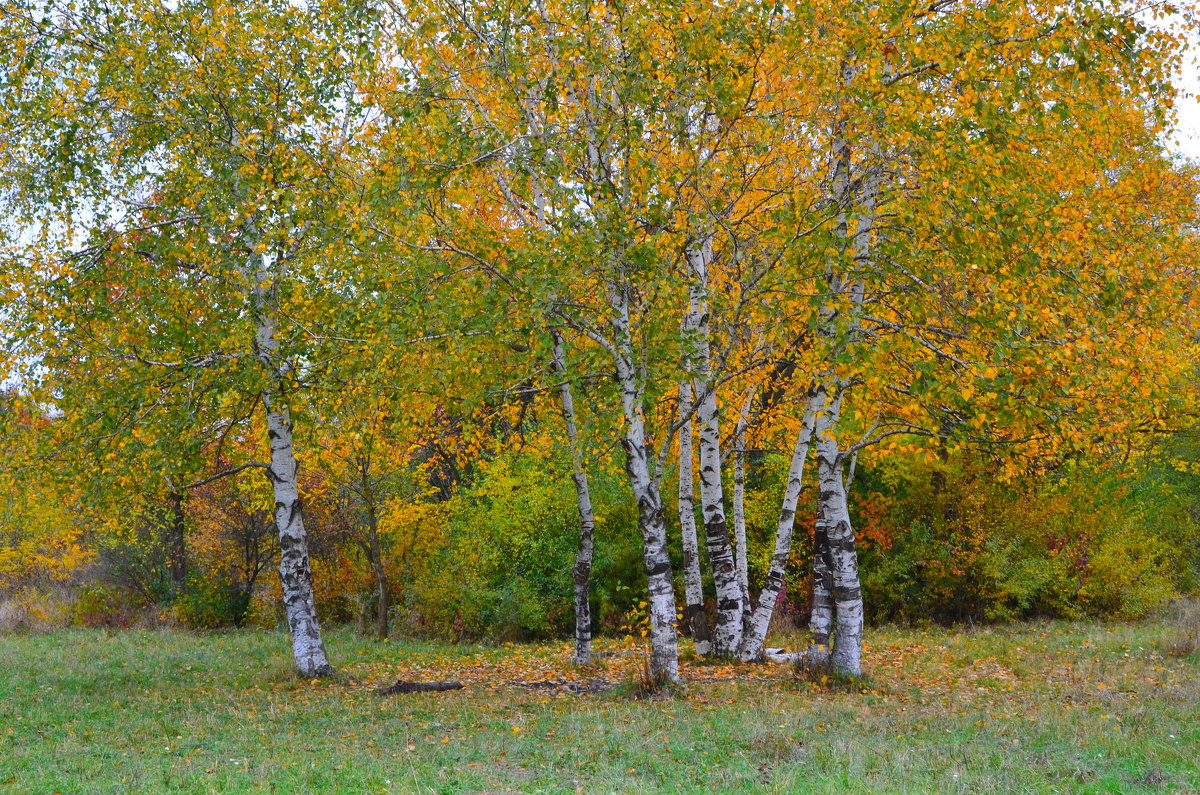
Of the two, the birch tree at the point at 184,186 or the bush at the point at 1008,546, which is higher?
the birch tree at the point at 184,186

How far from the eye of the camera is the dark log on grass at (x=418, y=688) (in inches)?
468

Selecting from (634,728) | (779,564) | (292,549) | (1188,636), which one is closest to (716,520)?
(779,564)

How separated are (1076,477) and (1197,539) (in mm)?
4972

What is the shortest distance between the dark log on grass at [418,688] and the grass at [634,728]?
16.6 inches

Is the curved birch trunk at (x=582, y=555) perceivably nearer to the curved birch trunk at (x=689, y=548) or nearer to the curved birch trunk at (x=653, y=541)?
the curved birch trunk at (x=689, y=548)

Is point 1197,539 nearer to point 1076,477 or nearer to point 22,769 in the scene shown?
point 1076,477

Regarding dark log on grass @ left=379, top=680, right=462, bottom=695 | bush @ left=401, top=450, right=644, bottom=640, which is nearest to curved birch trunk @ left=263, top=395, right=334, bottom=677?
dark log on grass @ left=379, top=680, right=462, bottom=695

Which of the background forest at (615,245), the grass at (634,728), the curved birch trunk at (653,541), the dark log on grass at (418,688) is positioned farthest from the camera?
the dark log on grass at (418,688)

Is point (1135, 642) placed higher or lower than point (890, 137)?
lower

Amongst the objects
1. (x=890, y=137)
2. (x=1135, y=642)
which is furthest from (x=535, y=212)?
(x=1135, y=642)

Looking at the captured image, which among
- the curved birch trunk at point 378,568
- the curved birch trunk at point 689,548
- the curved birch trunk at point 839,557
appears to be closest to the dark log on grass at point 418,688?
the curved birch trunk at point 689,548

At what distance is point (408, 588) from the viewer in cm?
2173

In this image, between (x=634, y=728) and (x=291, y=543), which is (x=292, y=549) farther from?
(x=634, y=728)

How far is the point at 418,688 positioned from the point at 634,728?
457 cm
